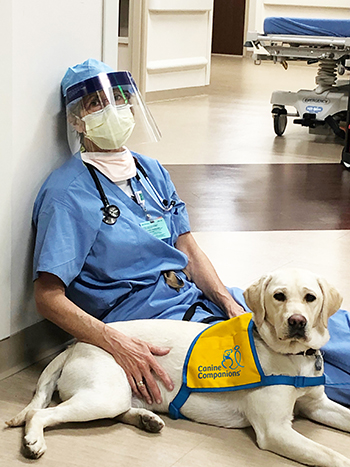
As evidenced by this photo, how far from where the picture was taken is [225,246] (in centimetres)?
388

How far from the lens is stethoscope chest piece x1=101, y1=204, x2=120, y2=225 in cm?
226

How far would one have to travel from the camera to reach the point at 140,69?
8.72 m

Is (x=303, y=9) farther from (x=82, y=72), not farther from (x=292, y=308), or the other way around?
(x=292, y=308)

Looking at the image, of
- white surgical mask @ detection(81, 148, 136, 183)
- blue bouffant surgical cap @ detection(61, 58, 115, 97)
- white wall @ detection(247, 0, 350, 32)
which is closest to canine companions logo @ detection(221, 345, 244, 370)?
white surgical mask @ detection(81, 148, 136, 183)

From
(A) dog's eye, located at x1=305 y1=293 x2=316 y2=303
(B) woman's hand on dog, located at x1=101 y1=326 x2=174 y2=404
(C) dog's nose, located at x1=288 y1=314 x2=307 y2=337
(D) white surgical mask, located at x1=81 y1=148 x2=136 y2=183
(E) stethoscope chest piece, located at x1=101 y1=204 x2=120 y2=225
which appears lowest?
(B) woman's hand on dog, located at x1=101 y1=326 x2=174 y2=404

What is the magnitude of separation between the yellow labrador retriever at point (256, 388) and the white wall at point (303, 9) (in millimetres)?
12495

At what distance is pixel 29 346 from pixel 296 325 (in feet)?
3.23

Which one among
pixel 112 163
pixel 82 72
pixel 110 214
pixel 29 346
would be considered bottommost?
pixel 29 346

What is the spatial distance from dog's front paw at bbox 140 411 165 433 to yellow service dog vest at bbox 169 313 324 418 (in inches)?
3.0

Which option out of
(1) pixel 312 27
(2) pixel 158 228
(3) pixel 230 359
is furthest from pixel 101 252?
(1) pixel 312 27

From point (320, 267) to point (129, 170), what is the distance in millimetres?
1532

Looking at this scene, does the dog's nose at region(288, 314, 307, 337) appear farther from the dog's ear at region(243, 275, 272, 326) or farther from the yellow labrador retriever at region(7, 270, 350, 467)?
the dog's ear at region(243, 275, 272, 326)

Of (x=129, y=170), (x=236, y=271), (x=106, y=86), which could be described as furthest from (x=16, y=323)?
(x=236, y=271)

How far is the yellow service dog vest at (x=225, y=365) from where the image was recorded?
1.98 metres
